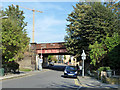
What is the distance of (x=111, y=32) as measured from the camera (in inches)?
1055

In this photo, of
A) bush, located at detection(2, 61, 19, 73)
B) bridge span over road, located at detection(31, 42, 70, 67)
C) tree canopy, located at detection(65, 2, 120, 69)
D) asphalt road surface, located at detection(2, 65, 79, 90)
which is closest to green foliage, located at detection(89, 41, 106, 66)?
tree canopy, located at detection(65, 2, 120, 69)

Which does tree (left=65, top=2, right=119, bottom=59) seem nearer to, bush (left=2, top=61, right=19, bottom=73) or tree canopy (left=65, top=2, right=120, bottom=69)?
tree canopy (left=65, top=2, right=120, bottom=69)

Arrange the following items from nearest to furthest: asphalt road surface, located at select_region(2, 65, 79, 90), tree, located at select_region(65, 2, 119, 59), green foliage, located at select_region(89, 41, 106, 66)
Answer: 1. asphalt road surface, located at select_region(2, 65, 79, 90)
2. green foliage, located at select_region(89, 41, 106, 66)
3. tree, located at select_region(65, 2, 119, 59)

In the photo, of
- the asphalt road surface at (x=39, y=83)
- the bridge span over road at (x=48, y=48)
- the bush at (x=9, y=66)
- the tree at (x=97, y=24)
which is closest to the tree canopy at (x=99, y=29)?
the tree at (x=97, y=24)

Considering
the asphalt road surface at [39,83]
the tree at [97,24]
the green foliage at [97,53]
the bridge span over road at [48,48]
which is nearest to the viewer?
the asphalt road surface at [39,83]

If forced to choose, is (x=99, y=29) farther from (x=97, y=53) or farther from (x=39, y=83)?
(x=39, y=83)

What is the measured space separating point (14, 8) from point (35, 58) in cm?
1478

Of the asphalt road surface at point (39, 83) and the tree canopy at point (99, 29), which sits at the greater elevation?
the tree canopy at point (99, 29)

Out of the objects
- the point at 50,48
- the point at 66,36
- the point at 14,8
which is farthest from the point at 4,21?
the point at 14,8

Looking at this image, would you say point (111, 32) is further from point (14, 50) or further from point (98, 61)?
point (14, 50)

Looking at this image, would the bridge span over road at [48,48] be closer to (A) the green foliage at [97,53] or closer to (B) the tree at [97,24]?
(B) the tree at [97,24]

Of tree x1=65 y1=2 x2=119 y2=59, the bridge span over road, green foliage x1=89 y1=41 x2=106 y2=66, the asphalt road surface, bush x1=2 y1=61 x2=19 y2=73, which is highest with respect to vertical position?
tree x1=65 y1=2 x2=119 y2=59

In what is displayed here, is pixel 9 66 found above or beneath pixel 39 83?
above

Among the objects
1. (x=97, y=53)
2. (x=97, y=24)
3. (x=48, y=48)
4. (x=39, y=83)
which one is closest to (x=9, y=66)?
(x=39, y=83)
